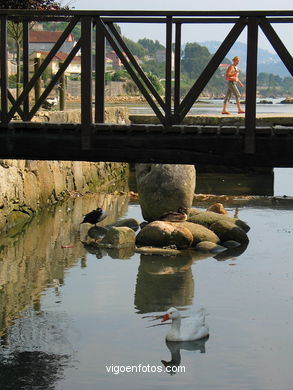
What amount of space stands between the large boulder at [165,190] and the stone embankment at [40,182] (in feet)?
8.84

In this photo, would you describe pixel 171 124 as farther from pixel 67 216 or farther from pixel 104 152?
pixel 67 216

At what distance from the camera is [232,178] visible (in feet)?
113

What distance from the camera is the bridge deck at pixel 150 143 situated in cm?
1173

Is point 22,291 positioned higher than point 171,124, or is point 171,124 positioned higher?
point 171,124

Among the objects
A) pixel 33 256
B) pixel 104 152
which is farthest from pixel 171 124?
pixel 33 256

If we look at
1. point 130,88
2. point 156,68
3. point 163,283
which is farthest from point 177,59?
point 156,68

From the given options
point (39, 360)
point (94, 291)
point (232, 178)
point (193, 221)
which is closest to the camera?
point (39, 360)

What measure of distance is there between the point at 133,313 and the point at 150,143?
4.03 metres

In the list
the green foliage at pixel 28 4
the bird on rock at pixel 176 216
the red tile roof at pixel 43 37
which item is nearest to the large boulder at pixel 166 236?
the bird on rock at pixel 176 216

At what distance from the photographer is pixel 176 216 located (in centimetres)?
2298

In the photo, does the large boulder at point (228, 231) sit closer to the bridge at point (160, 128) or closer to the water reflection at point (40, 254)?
the water reflection at point (40, 254)

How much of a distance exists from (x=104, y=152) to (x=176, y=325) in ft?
9.53

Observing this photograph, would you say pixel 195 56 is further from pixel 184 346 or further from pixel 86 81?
pixel 86 81

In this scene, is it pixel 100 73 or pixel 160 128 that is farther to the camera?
pixel 100 73
